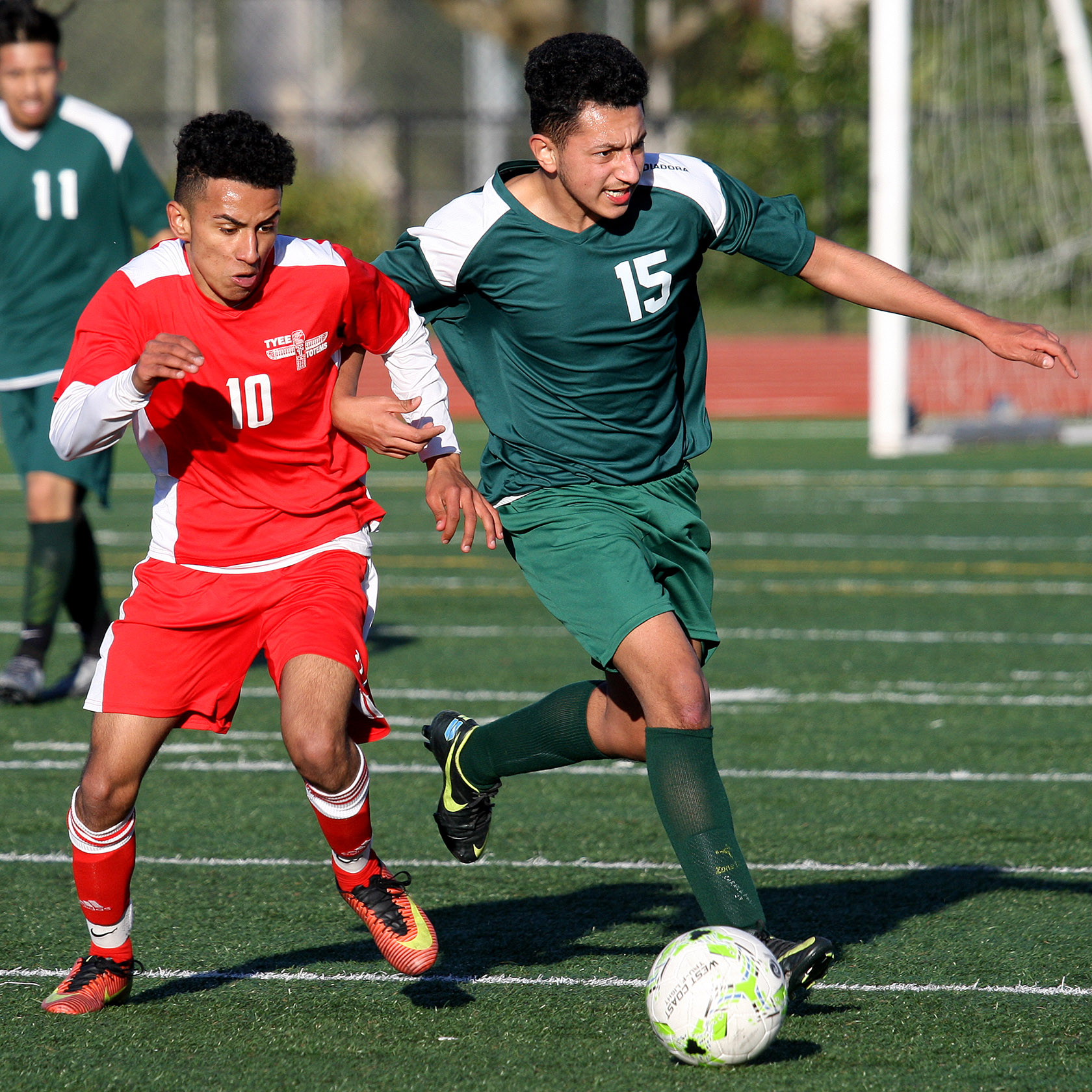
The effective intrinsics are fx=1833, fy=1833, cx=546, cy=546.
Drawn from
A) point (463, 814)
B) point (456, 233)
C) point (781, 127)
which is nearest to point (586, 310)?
point (456, 233)

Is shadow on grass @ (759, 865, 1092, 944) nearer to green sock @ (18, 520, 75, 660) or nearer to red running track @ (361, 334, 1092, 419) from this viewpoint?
green sock @ (18, 520, 75, 660)

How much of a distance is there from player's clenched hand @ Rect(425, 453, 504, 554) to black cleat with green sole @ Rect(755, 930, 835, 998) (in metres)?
0.98

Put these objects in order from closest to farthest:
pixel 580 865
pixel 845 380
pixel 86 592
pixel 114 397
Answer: pixel 114 397 < pixel 580 865 < pixel 86 592 < pixel 845 380

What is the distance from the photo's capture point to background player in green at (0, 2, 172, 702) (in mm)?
7086

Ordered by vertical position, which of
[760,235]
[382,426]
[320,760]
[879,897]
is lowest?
[879,897]

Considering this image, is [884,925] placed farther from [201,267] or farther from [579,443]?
[201,267]

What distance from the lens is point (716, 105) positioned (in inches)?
1252

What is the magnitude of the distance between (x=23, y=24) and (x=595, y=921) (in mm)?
4177

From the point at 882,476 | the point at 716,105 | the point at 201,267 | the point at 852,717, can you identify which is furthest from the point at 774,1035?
the point at 716,105

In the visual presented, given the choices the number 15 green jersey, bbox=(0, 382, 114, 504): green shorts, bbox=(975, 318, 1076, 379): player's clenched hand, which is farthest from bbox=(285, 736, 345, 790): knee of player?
bbox=(0, 382, 114, 504): green shorts

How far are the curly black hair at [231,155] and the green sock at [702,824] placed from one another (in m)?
1.39

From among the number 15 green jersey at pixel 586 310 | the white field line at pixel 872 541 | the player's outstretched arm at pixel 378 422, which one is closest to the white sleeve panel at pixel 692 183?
the number 15 green jersey at pixel 586 310

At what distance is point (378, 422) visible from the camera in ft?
12.5

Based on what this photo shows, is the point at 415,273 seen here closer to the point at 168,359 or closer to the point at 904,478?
the point at 168,359
